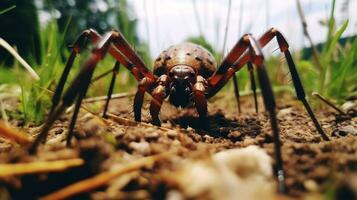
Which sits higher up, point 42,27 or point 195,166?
point 42,27

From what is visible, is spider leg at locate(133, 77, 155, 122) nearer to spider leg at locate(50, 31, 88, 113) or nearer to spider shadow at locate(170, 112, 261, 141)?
spider shadow at locate(170, 112, 261, 141)

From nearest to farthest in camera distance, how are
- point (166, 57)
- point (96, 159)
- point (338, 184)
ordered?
1. point (338, 184)
2. point (96, 159)
3. point (166, 57)

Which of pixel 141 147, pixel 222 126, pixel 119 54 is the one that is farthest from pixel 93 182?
pixel 222 126

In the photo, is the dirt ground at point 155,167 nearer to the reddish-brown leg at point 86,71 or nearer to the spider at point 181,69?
the reddish-brown leg at point 86,71

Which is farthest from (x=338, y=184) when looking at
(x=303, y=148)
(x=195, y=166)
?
(x=303, y=148)

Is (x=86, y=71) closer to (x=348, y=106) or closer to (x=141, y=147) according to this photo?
(x=141, y=147)

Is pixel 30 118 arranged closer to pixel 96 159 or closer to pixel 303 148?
pixel 96 159

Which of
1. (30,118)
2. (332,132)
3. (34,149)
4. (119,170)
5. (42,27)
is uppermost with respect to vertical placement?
(42,27)
